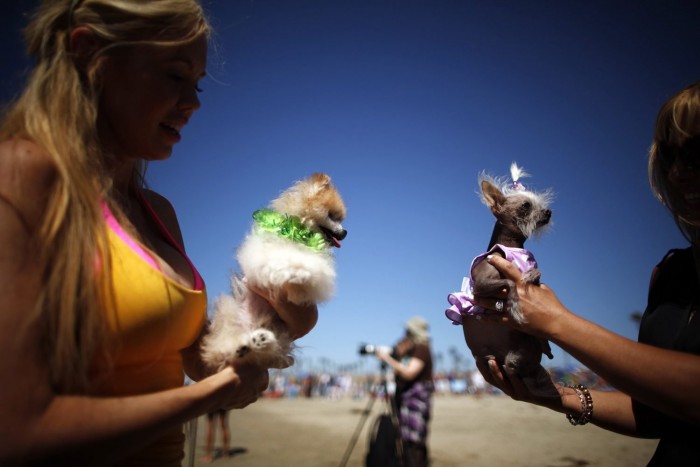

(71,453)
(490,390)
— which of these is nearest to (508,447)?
(71,453)

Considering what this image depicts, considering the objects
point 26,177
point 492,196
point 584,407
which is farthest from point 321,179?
point 584,407

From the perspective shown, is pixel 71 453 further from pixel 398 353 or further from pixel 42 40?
pixel 398 353

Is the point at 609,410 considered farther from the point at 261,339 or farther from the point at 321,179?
the point at 321,179

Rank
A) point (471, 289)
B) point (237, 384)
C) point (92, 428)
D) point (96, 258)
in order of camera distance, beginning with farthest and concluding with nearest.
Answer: point (471, 289), point (237, 384), point (96, 258), point (92, 428)

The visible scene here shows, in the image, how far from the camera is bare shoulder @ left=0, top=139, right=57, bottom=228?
119cm

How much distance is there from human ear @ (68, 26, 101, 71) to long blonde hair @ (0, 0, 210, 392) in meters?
0.02

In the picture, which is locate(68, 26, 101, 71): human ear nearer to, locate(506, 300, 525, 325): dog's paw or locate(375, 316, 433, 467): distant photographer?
locate(506, 300, 525, 325): dog's paw

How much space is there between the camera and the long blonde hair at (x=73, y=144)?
121 cm

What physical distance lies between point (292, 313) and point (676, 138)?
1864 mm

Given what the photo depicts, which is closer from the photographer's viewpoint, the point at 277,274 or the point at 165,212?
the point at 277,274

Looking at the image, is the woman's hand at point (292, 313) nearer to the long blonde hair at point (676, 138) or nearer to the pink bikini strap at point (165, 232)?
the pink bikini strap at point (165, 232)

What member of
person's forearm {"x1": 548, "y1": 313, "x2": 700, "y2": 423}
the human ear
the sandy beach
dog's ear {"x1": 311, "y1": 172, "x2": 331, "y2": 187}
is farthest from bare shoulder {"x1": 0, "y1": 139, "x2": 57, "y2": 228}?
the sandy beach

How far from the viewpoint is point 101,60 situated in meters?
1.49

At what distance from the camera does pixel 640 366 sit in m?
1.67
